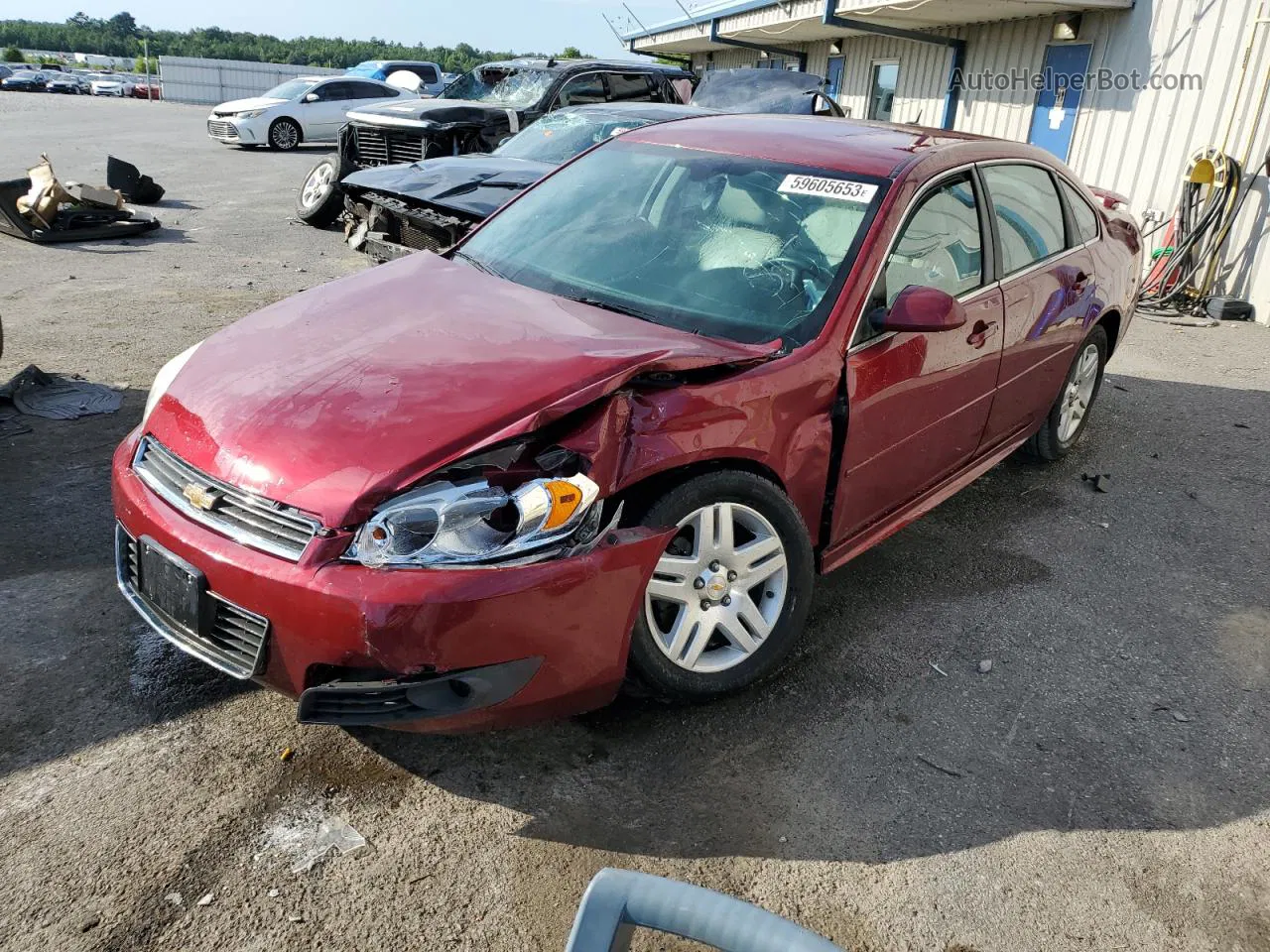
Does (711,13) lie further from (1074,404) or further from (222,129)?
(1074,404)

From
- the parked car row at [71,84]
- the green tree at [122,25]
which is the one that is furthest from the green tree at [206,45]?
the parked car row at [71,84]

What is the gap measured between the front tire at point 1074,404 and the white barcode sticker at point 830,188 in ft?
6.68

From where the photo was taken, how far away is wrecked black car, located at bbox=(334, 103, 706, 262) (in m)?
7.32

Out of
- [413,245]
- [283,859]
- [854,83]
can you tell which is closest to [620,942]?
[283,859]

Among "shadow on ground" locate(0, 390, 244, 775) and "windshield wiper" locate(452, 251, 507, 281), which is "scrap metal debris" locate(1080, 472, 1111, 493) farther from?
"shadow on ground" locate(0, 390, 244, 775)

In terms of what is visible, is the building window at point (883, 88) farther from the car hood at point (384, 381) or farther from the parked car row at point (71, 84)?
the parked car row at point (71, 84)

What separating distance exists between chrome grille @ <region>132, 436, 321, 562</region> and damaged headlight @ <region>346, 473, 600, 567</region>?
0.17 m

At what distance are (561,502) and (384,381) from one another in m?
0.66

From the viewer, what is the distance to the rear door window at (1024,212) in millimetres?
4078

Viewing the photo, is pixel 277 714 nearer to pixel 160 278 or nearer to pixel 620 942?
pixel 620 942

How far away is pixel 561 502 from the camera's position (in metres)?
2.51

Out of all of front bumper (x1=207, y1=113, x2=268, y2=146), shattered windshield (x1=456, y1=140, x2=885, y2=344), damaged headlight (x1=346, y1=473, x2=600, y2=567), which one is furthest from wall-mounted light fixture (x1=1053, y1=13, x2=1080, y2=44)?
front bumper (x1=207, y1=113, x2=268, y2=146)

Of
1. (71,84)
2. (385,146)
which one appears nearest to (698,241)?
(385,146)

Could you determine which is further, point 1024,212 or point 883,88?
point 883,88
